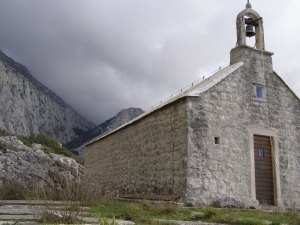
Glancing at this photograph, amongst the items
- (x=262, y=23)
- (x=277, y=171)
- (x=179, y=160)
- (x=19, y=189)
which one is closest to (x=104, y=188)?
(x=19, y=189)

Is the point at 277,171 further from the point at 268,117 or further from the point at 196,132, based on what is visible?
the point at 196,132

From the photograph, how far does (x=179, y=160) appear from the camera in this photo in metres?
Answer: 9.36

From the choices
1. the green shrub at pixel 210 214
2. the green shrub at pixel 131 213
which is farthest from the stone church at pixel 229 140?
the green shrub at pixel 131 213

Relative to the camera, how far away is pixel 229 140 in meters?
9.90

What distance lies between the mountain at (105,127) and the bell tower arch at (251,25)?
93.4ft

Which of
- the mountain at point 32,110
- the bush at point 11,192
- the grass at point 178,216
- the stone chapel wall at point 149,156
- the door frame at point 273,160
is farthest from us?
the mountain at point 32,110

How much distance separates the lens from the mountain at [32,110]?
139 feet

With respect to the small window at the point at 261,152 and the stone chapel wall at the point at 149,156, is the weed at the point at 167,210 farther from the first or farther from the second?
the small window at the point at 261,152

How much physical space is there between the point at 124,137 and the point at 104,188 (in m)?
3.20

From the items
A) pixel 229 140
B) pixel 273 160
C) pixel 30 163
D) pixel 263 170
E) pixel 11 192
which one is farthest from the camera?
pixel 30 163

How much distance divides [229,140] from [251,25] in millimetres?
5054

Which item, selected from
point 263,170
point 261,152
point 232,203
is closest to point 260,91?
point 261,152

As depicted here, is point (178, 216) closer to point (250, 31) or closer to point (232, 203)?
point (232, 203)

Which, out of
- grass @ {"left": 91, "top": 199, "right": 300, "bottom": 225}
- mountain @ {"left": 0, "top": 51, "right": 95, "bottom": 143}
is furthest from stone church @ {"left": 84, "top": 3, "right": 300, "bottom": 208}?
mountain @ {"left": 0, "top": 51, "right": 95, "bottom": 143}
